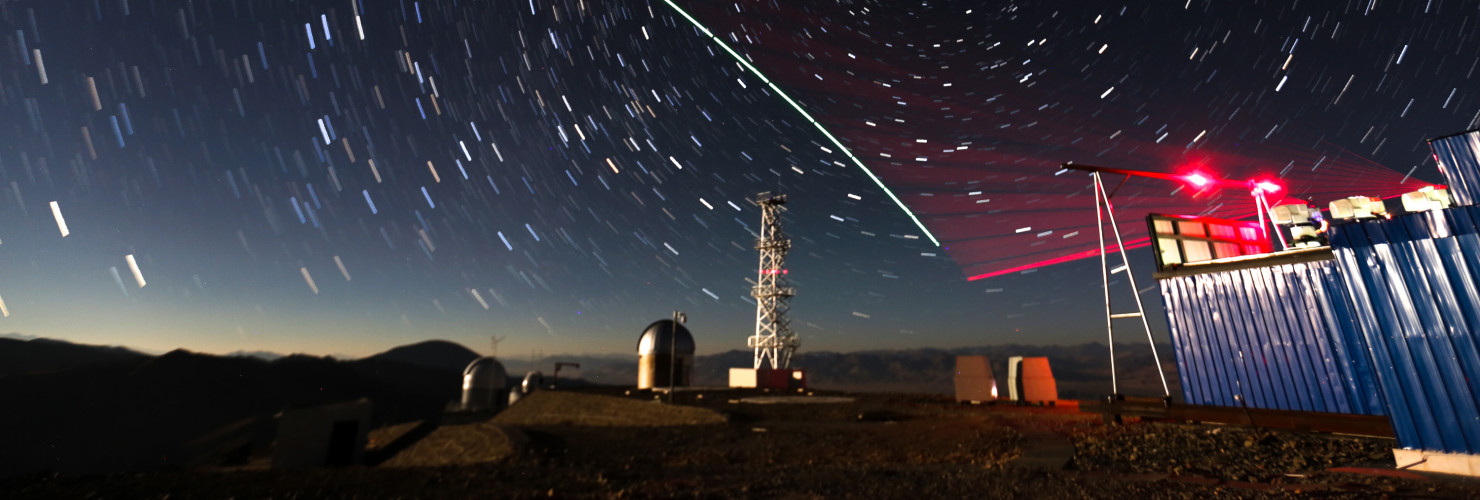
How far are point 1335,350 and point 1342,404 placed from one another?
1.13 meters

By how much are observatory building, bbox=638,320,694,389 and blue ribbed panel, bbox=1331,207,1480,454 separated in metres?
30.5

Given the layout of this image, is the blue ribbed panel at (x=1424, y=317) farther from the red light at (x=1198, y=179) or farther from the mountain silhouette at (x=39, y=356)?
the mountain silhouette at (x=39, y=356)

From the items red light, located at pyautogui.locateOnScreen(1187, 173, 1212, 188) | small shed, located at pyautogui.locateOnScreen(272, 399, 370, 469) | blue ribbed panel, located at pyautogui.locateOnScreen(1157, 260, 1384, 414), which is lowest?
small shed, located at pyautogui.locateOnScreen(272, 399, 370, 469)

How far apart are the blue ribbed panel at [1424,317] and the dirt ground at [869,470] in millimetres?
814

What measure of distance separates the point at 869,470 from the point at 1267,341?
436 inches

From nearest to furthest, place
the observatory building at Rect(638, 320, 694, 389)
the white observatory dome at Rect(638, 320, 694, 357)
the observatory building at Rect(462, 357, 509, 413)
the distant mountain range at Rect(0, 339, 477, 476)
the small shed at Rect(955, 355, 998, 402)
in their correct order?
the small shed at Rect(955, 355, 998, 402) < the observatory building at Rect(638, 320, 694, 389) < the white observatory dome at Rect(638, 320, 694, 357) < the observatory building at Rect(462, 357, 509, 413) < the distant mountain range at Rect(0, 339, 477, 476)

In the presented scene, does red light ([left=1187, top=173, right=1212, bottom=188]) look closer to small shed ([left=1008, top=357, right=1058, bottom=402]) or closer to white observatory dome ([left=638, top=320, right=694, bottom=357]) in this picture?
small shed ([left=1008, top=357, right=1058, bottom=402])

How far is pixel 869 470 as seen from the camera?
8.28 metres

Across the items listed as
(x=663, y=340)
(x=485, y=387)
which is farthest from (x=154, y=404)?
(x=663, y=340)

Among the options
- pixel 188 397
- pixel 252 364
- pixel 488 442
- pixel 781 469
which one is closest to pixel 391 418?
pixel 188 397

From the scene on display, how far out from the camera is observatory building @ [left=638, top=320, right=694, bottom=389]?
116 ft

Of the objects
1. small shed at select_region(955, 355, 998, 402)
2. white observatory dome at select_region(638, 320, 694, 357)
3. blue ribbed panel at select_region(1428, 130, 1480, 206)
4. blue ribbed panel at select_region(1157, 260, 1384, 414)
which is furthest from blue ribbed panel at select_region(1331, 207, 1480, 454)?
white observatory dome at select_region(638, 320, 694, 357)

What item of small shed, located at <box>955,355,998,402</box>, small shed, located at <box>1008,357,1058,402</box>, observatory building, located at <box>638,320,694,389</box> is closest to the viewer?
small shed, located at <box>1008,357,1058,402</box>

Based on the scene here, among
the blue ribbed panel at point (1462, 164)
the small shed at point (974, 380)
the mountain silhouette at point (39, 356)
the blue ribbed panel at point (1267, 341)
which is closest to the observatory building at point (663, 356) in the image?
the small shed at point (974, 380)
